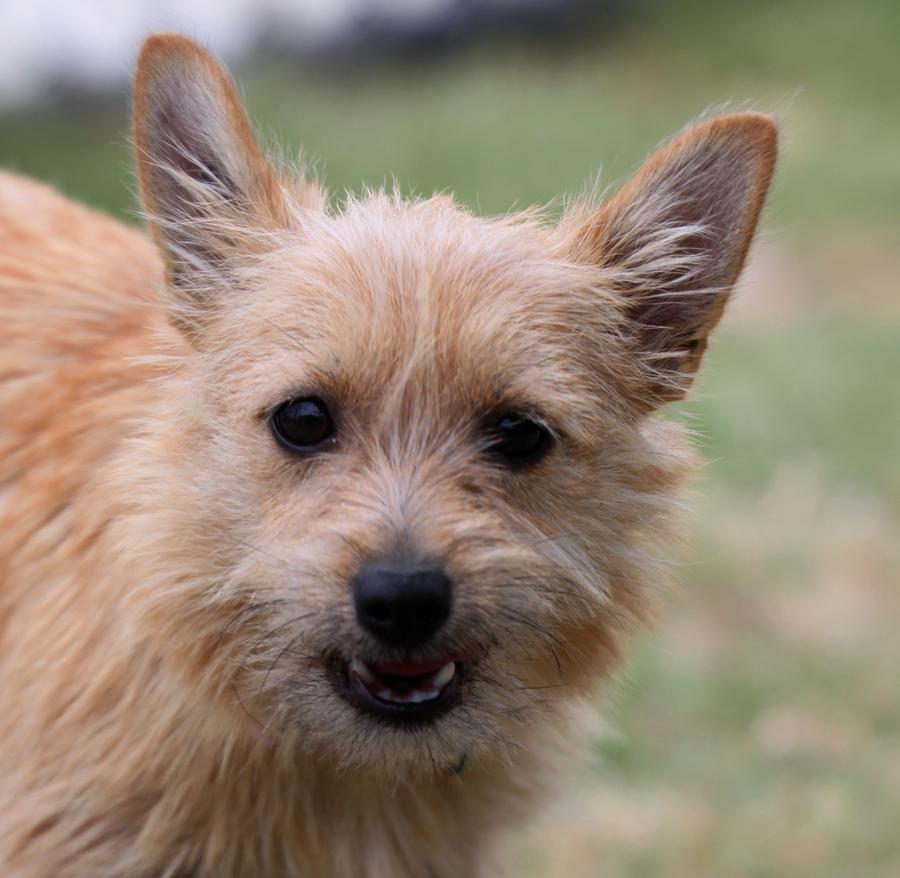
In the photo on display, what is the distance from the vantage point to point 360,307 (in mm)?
2814

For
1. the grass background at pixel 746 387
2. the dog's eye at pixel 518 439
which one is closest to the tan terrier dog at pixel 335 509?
the dog's eye at pixel 518 439

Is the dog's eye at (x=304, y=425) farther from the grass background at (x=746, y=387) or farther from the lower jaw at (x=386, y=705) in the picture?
the grass background at (x=746, y=387)

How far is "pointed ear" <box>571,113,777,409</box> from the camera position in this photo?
119 inches

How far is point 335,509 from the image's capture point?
2707 millimetres

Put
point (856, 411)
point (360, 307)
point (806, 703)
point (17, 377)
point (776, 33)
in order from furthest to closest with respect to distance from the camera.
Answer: point (776, 33)
point (856, 411)
point (806, 703)
point (17, 377)
point (360, 307)

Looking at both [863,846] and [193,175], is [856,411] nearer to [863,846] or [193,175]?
[863,846]

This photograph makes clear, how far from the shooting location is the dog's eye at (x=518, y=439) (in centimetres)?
287

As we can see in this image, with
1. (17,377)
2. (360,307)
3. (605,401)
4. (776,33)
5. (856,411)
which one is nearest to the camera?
(360,307)

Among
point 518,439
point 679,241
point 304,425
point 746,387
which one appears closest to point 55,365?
point 304,425

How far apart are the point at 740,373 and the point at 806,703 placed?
3.24 m

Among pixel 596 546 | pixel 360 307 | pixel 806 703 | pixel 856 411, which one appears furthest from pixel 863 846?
pixel 856 411

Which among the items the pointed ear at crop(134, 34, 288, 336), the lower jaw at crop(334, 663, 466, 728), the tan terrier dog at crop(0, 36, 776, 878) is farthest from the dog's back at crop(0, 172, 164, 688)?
the lower jaw at crop(334, 663, 466, 728)

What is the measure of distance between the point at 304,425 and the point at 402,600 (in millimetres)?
522

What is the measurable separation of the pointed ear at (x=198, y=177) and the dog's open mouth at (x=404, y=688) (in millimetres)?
987
